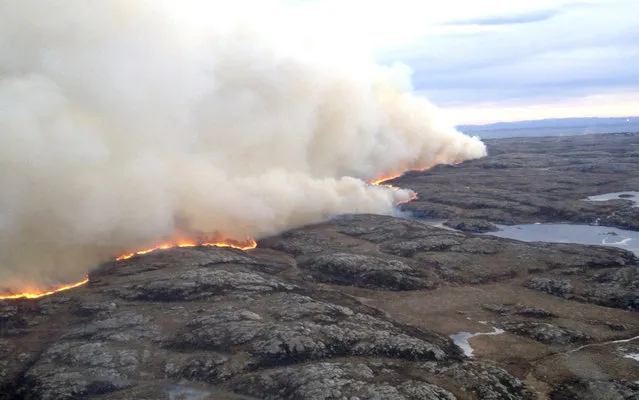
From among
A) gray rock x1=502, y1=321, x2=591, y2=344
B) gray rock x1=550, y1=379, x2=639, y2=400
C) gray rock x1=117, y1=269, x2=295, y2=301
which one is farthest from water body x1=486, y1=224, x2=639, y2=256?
gray rock x1=117, y1=269, x2=295, y2=301

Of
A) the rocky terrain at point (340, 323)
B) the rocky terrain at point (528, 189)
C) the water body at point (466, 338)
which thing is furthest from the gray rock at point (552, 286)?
the rocky terrain at point (528, 189)

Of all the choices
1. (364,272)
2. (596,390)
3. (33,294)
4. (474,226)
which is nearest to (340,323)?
(364,272)

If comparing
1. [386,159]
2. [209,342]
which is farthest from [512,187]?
[209,342]

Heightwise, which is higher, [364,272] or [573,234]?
[364,272]

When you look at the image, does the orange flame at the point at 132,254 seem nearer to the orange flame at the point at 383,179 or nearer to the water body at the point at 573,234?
the water body at the point at 573,234

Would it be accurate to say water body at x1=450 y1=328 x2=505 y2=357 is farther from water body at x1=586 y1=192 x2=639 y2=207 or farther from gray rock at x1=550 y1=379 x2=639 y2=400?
water body at x1=586 y1=192 x2=639 y2=207

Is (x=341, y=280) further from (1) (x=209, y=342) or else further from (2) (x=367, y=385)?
(2) (x=367, y=385)

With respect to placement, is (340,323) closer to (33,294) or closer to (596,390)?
(596,390)
